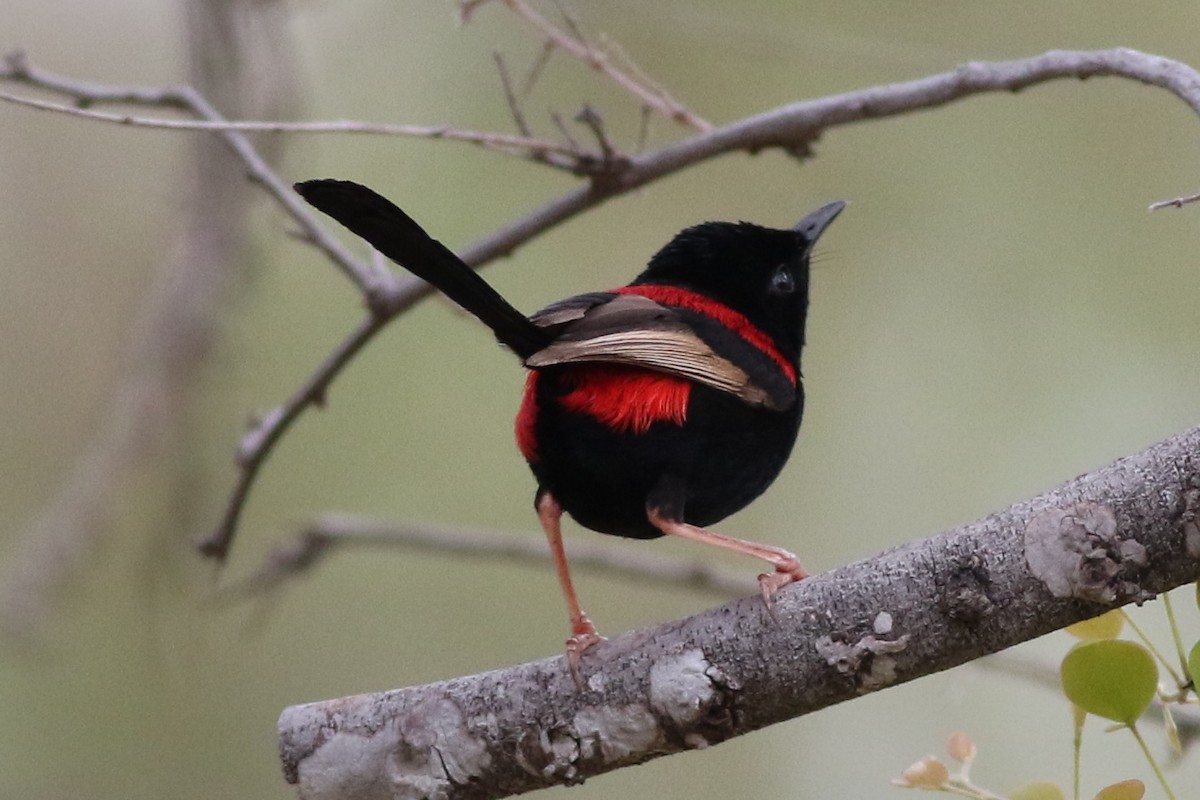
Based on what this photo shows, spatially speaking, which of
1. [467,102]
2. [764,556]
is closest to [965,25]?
[467,102]

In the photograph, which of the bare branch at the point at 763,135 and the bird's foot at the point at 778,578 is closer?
the bird's foot at the point at 778,578

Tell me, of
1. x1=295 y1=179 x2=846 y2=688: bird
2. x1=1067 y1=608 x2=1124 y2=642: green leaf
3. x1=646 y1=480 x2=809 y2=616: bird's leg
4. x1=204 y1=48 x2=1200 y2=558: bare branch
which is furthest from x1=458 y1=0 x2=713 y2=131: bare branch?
x1=1067 y1=608 x2=1124 y2=642: green leaf

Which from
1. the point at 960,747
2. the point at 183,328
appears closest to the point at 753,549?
the point at 960,747

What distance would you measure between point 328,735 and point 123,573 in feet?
15.7

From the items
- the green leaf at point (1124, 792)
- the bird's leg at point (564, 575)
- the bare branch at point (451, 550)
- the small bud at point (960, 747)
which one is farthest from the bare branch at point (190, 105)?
the green leaf at point (1124, 792)

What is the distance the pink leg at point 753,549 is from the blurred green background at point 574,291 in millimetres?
3671

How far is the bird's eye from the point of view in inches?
130

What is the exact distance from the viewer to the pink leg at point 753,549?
2.33 m

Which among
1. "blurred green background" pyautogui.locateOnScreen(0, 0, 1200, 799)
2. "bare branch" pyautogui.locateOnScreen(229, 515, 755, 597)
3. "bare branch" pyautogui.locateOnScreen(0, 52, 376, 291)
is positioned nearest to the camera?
"bare branch" pyautogui.locateOnScreen(0, 52, 376, 291)

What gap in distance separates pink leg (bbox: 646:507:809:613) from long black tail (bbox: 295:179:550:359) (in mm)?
488

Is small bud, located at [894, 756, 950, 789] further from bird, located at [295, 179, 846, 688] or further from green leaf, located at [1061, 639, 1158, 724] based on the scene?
bird, located at [295, 179, 846, 688]

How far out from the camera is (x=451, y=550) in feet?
13.4

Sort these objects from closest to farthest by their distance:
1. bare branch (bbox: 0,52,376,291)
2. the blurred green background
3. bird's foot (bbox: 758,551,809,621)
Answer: bird's foot (bbox: 758,551,809,621)
bare branch (bbox: 0,52,376,291)
the blurred green background

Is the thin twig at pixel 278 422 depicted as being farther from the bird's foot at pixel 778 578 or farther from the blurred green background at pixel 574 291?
the blurred green background at pixel 574 291
